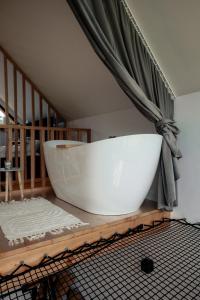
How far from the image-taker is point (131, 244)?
174 cm

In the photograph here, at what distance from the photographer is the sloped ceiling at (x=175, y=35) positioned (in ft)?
5.41

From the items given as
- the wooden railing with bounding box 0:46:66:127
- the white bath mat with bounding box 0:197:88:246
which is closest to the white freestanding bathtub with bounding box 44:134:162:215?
the white bath mat with bounding box 0:197:88:246

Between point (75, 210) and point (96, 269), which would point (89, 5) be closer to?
point (75, 210)

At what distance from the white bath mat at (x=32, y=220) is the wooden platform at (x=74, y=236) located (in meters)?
0.06

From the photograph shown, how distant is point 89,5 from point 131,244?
1.85 m

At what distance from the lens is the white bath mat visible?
60.2 inches

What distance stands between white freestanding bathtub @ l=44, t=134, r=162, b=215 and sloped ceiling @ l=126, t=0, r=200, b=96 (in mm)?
640

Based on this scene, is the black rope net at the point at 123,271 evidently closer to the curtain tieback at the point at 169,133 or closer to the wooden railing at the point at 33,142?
the curtain tieback at the point at 169,133

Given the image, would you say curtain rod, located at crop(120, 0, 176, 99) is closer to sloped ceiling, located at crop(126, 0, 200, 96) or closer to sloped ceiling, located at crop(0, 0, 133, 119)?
sloped ceiling, located at crop(126, 0, 200, 96)

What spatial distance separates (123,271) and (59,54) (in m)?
2.71

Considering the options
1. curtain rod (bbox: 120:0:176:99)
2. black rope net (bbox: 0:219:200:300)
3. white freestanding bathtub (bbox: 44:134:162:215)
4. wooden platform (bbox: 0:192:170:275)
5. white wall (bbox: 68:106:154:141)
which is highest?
curtain rod (bbox: 120:0:176:99)

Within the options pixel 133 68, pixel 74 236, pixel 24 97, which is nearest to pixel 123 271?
pixel 74 236

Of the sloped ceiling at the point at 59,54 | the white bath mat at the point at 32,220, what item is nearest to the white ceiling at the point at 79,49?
the sloped ceiling at the point at 59,54

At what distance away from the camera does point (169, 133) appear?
1964mm
